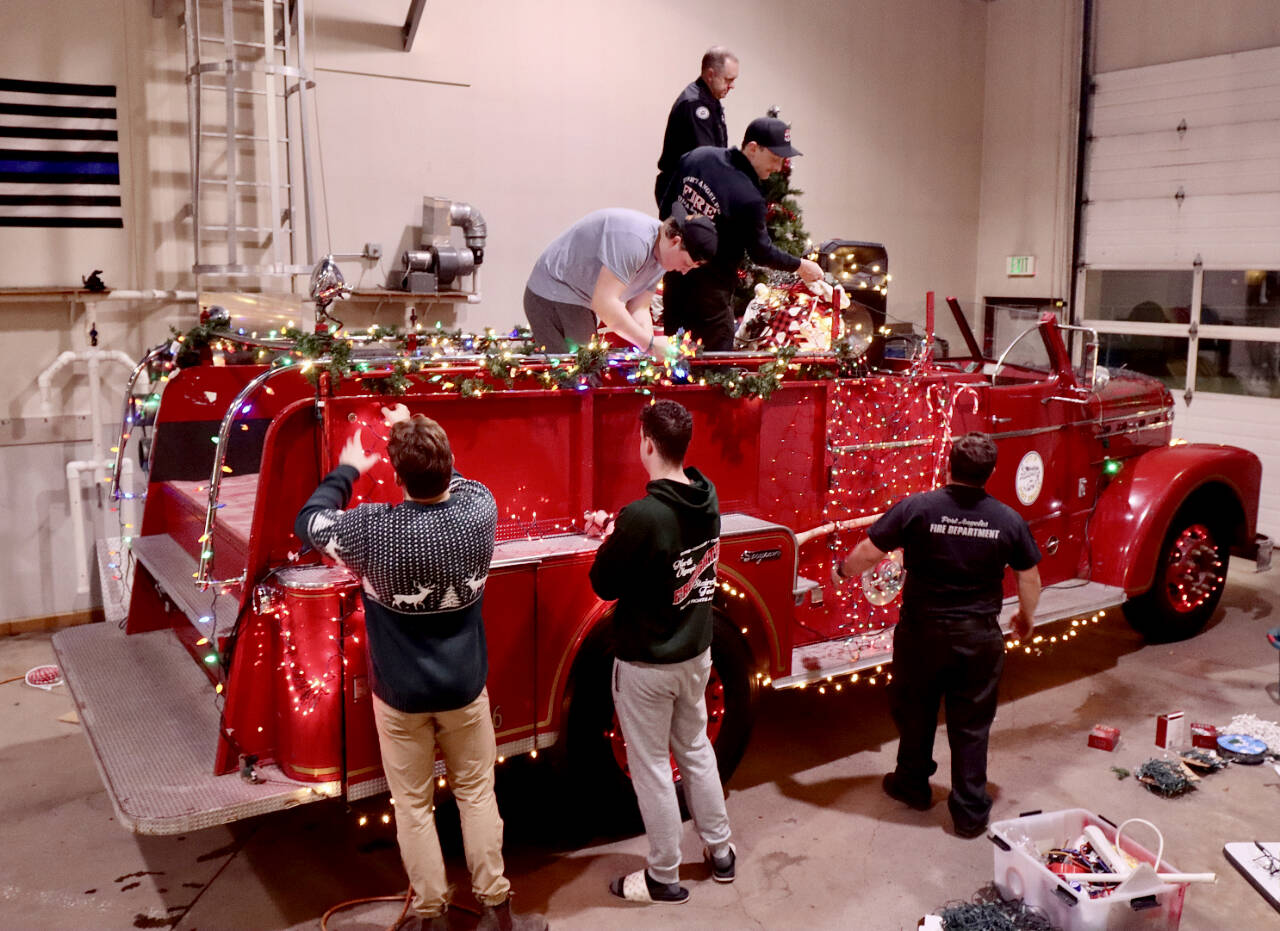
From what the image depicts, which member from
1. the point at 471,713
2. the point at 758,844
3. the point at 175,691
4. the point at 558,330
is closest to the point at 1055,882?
the point at 758,844

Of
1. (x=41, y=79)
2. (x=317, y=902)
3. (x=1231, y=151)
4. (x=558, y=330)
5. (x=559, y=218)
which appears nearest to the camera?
(x=317, y=902)

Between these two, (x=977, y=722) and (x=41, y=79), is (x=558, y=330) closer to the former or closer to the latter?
(x=977, y=722)

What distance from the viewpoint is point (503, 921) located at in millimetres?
3387

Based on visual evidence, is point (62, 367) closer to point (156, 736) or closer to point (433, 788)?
point (156, 736)

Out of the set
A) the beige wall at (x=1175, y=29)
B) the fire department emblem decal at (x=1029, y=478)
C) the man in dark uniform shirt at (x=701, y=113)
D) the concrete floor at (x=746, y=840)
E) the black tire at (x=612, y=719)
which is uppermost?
the beige wall at (x=1175, y=29)

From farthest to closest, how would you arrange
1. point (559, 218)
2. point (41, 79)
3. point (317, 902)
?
point (559, 218) < point (41, 79) < point (317, 902)

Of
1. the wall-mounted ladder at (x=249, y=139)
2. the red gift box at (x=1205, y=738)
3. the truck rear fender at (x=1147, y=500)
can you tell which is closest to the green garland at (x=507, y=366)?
the wall-mounted ladder at (x=249, y=139)

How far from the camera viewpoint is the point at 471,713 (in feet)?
10.8

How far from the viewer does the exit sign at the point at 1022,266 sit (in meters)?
11.3

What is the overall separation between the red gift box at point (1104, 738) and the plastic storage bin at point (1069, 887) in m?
1.33

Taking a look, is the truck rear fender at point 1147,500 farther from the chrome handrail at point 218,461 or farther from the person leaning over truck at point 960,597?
the chrome handrail at point 218,461

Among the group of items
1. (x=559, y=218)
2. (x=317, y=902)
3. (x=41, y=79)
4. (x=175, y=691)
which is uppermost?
(x=41, y=79)

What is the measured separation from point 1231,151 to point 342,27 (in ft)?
25.4

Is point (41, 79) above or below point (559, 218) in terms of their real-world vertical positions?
above
